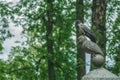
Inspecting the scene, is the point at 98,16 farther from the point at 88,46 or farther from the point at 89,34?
the point at 88,46

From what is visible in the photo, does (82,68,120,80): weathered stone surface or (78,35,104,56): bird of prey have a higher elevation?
(78,35,104,56): bird of prey

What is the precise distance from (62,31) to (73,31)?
86cm

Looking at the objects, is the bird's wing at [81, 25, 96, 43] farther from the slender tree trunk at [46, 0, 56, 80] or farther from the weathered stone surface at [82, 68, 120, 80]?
the slender tree trunk at [46, 0, 56, 80]

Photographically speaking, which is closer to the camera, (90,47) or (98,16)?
(90,47)

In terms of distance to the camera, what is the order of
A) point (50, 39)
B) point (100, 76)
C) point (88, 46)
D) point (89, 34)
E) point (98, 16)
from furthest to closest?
point (50, 39)
point (98, 16)
point (89, 34)
point (88, 46)
point (100, 76)

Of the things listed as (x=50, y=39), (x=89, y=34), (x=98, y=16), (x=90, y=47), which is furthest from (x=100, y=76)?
(x=50, y=39)

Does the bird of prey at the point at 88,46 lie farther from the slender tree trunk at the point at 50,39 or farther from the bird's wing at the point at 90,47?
the slender tree trunk at the point at 50,39

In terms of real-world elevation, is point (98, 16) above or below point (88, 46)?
below

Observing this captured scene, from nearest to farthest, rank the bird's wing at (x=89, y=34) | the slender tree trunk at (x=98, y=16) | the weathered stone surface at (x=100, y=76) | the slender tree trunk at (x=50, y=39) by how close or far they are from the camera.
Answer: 1. the weathered stone surface at (x=100, y=76)
2. the bird's wing at (x=89, y=34)
3. the slender tree trunk at (x=98, y=16)
4. the slender tree trunk at (x=50, y=39)

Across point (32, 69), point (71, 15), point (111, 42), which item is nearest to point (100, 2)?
point (111, 42)

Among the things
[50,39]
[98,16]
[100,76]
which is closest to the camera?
[100,76]

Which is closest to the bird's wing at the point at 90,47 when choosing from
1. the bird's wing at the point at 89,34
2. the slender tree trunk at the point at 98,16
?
the bird's wing at the point at 89,34

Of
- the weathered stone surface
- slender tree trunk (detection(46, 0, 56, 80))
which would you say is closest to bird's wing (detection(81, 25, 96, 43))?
the weathered stone surface

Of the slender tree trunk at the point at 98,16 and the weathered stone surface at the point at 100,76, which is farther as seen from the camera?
the slender tree trunk at the point at 98,16
